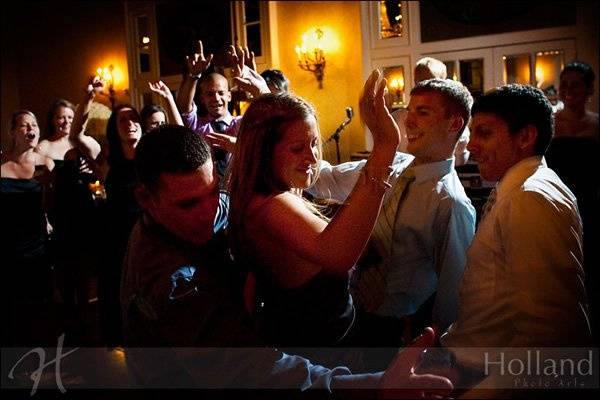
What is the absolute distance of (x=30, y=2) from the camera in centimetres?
969

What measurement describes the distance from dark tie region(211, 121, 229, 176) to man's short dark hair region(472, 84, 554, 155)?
167cm

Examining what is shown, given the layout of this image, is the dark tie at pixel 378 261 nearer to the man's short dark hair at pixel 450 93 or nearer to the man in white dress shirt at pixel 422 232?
the man in white dress shirt at pixel 422 232

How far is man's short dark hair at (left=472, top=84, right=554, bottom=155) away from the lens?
1.69 m

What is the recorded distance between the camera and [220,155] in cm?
320

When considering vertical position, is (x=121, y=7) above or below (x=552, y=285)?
above

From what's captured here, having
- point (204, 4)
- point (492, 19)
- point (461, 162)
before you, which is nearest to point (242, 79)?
point (461, 162)

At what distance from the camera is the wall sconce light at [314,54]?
6.75m

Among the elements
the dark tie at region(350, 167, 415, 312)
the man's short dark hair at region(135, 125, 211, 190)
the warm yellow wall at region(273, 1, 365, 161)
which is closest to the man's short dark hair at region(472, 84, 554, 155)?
the dark tie at region(350, 167, 415, 312)

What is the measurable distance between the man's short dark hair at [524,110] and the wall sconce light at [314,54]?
5.20 meters

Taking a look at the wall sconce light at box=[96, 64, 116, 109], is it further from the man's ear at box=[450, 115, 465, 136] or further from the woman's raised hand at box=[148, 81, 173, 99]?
the man's ear at box=[450, 115, 465, 136]

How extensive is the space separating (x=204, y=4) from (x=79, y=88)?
321cm

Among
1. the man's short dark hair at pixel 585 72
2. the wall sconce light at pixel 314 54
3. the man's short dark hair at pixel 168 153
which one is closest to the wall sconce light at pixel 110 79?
the wall sconce light at pixel 314 54

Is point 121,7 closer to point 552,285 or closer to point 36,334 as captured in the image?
point 36,334

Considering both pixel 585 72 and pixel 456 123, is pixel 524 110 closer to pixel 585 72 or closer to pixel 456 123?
pixel 456 123
